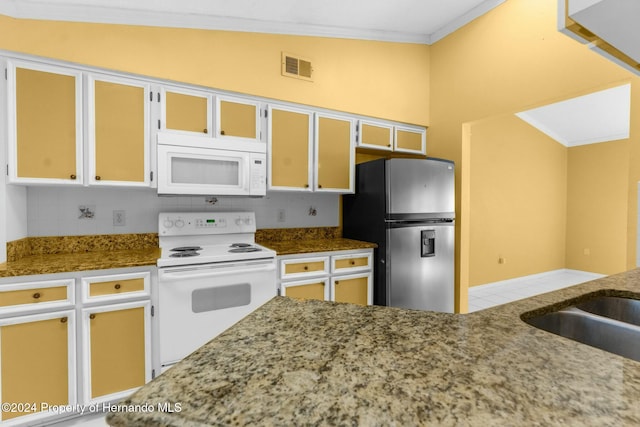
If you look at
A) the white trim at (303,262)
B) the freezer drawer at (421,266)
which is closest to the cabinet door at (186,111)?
the white trim at (303,262)

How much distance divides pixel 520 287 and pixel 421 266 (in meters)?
3.06

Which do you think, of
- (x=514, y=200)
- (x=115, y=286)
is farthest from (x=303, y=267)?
(x=514, y=200)

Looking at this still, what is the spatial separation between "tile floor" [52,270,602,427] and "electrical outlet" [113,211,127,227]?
377 cm

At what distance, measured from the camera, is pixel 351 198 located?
3.18 metres

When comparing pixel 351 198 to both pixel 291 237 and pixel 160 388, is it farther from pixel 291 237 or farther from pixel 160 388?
pixel 160 388

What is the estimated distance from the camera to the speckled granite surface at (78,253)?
1.74 metres

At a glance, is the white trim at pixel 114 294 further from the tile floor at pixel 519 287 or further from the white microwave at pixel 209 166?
the tile floor at pixel 519 287

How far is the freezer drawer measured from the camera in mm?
2682

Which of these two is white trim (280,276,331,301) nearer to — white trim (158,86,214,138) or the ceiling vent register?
white trim (158,86,214,138)

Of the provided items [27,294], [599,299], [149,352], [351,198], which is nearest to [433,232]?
[351,198]

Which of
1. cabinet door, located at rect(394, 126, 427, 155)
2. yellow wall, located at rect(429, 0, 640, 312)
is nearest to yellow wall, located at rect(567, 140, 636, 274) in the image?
yellow wall, located at rect(429, 0, 640, 312)

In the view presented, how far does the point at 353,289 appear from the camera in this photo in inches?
107

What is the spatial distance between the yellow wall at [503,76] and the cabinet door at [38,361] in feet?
10.6

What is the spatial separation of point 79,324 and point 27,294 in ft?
0.99
